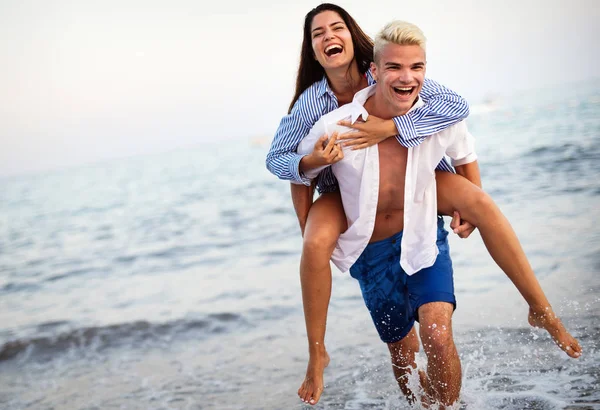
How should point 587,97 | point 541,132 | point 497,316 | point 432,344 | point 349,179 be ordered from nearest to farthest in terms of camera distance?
point 432,344, point 349,179, point 497,316, point 541,132, point 587,97

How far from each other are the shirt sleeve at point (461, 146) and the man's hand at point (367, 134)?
0.33 meters

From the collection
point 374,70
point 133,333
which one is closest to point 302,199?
point 374,70

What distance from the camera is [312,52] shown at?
3709mm

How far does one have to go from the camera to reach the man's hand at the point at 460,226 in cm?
333

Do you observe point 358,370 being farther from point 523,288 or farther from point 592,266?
point 592,266

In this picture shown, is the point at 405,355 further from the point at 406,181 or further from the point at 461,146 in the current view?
the point at 461,146

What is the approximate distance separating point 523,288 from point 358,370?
2.06 m

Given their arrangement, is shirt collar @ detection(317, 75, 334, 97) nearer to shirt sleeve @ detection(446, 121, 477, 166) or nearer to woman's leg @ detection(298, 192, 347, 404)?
woman's leg @ detection(298, 192, 347, 404)

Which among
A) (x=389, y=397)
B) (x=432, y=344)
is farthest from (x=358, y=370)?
(x=432, y=344)

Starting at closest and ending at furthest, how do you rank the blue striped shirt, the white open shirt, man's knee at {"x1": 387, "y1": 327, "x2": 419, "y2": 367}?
the blue striped shirt → the white open shirt → man's knee at {"x1": 387, "y1": 327, "x2": 419, "y2": 367}

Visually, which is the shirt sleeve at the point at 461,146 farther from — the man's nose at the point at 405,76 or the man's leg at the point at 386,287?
the man's leg at the point at 386,287

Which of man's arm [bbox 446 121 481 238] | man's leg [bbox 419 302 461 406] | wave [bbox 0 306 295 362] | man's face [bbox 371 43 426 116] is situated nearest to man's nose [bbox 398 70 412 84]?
man's face [bbox 371 43 426 116]

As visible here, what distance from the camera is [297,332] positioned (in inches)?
247

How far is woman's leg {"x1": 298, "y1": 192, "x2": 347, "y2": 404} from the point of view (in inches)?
131
